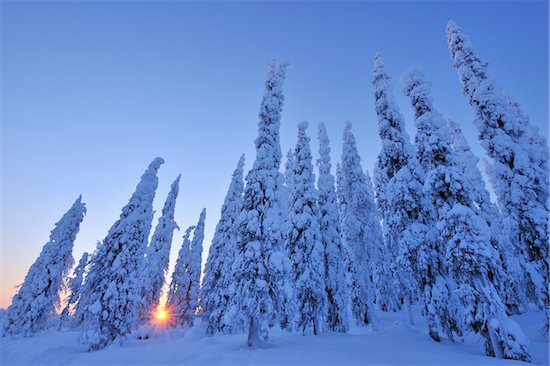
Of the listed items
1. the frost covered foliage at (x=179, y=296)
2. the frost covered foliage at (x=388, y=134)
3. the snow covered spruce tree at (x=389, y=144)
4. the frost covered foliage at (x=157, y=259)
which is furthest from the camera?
the frost covered foliage at (x=179, y=296)

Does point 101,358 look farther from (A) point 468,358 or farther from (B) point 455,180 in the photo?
(B) point 455,180

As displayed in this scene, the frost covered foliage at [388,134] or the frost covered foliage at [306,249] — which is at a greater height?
the frost covered foliage at [388,134]

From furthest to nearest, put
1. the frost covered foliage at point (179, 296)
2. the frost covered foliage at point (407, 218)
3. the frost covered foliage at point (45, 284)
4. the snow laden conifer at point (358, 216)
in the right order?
the frost covered foliage at point (179, 296)
the frost covered foliage at point (45, 284)
the snow laden conifer at point (358, 216)
the frost covered foliage at point (407, 218)

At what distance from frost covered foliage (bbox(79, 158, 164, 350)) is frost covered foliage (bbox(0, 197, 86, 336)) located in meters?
12.0

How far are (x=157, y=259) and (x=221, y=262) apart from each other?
13523 mm

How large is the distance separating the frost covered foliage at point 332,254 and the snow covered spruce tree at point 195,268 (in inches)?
849

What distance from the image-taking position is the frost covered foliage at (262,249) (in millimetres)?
13820

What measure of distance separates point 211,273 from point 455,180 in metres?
22.1

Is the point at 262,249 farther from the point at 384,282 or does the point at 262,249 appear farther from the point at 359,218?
the point at 384,282

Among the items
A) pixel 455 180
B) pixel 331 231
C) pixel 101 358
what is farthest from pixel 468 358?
pixel 101 358

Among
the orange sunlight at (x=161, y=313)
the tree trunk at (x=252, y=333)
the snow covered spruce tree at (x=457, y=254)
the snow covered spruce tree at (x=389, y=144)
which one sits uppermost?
the snow covered spruce tree at (x=389, y=144)

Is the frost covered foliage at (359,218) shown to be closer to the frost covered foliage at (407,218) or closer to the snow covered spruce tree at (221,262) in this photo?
the frost covered foliage at (407,218)

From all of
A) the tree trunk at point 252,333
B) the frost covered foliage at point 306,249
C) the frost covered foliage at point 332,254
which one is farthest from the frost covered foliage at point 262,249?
the frost covered foliage at point 332,254

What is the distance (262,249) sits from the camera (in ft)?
49.6
